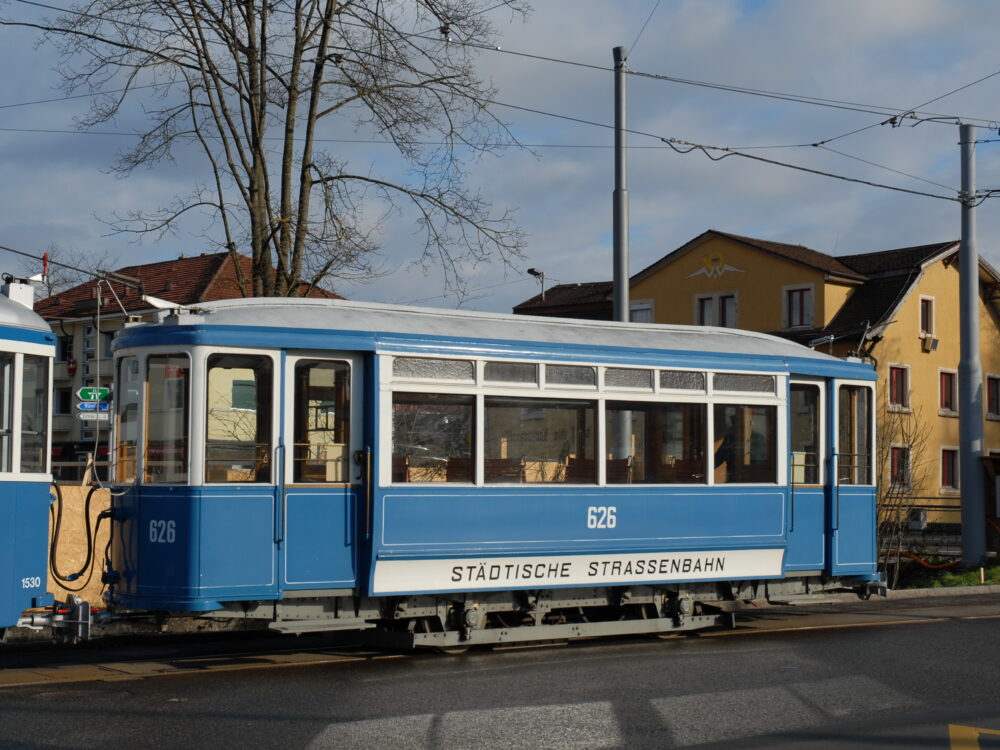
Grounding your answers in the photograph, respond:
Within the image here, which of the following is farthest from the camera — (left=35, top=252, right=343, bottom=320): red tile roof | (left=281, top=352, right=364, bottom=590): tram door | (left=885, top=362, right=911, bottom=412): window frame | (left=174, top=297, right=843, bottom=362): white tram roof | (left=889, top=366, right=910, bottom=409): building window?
(left=35, top=252, right=343, bottom=320): red tile roof

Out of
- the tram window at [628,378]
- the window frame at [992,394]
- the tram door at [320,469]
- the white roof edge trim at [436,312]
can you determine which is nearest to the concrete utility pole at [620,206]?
the white roof edge trim at [436,312]

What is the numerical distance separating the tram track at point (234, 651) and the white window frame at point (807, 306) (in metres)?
27.9

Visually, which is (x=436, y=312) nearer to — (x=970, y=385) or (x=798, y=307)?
(x=970, y=385)

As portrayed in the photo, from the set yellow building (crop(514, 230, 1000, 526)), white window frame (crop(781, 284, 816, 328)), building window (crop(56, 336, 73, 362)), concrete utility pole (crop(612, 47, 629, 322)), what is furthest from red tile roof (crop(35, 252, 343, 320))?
concrete utility pole (crop(612, 47, 629, 322))

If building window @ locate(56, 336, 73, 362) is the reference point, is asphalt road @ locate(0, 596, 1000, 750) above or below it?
below

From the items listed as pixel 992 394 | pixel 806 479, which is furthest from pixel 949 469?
pixel 806 479

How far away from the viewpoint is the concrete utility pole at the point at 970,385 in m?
22.6

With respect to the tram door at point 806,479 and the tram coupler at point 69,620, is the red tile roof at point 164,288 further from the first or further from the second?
the tram coupler at point 69,620

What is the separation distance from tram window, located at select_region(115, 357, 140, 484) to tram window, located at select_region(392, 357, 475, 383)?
2220 mm

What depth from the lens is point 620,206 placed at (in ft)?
54.7

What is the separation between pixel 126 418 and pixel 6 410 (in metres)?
1.25

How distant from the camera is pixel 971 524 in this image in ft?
75.5

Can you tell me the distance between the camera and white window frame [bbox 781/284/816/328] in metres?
43.3

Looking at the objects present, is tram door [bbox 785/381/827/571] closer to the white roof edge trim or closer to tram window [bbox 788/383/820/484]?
tram window [bbox 788/383/820/484]
